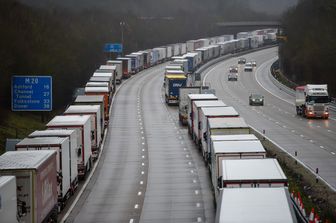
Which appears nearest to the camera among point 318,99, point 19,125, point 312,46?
point 19,125

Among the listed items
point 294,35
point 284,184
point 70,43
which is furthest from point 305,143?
point 294,35

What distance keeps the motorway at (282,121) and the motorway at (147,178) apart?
6599 millimetres

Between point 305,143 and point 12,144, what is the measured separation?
79.7ft

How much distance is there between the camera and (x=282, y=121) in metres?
75.4

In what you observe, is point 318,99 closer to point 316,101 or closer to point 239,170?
point 316,101

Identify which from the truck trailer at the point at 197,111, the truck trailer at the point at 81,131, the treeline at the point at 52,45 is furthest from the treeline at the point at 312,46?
the truck trailer at the point at 81,131

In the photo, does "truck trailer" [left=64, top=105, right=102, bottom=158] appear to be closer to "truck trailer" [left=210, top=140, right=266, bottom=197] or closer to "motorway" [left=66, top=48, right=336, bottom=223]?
"motorway" [left=66, top=48, right=336, bottom=223]

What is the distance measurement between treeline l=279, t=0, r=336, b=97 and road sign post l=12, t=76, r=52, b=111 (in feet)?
210

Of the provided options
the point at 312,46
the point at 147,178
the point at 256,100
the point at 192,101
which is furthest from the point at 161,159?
the point at 312,46

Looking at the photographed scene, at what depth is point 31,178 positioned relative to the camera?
85.1 feet

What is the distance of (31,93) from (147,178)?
25.4 feet

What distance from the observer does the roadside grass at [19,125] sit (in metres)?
58.3

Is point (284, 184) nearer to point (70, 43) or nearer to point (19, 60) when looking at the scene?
point (19, 60)

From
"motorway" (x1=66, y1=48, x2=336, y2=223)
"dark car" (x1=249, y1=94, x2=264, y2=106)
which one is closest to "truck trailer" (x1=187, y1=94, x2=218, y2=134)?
"motorway" (x1=66, y1=48, x2=336, y2=223)
